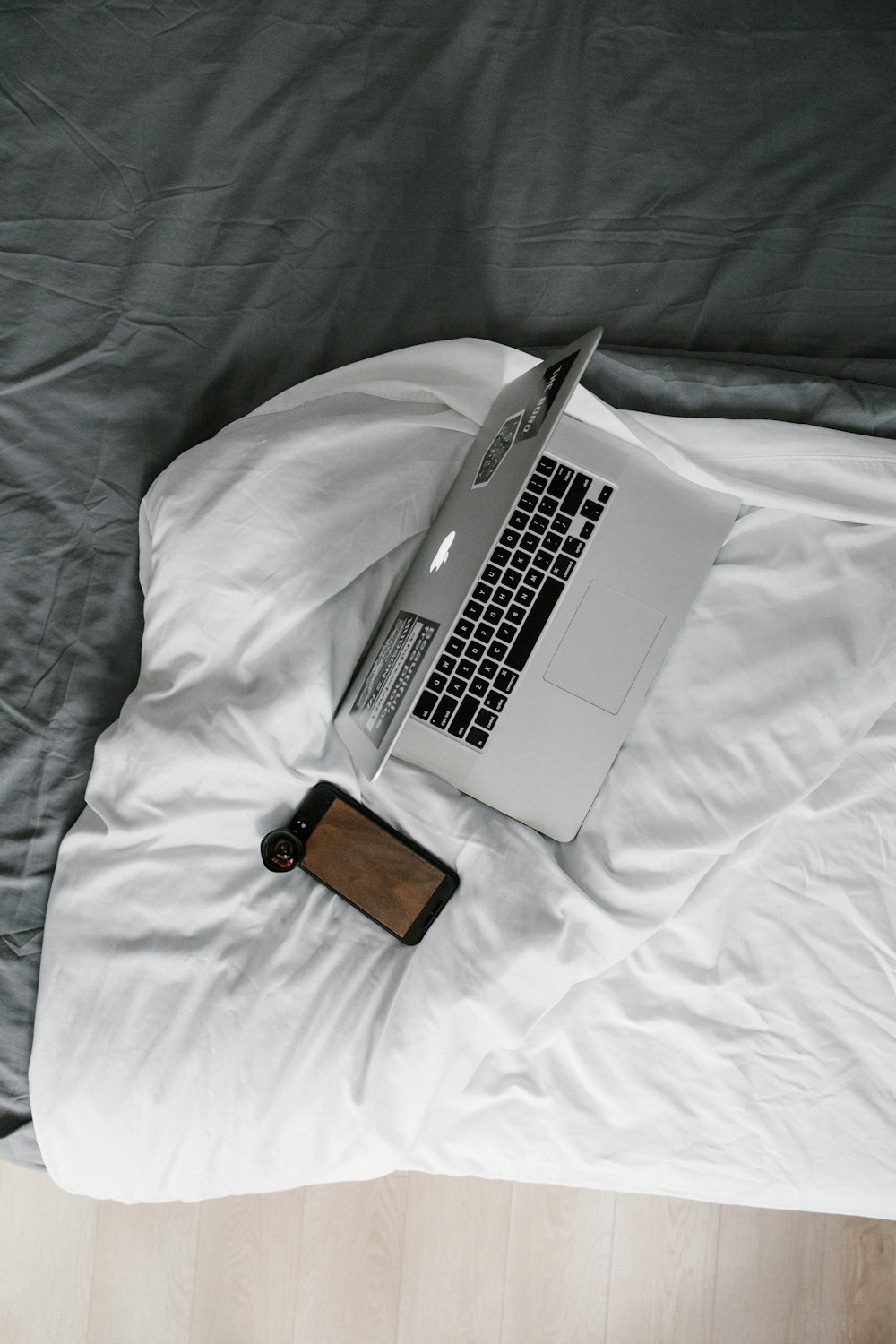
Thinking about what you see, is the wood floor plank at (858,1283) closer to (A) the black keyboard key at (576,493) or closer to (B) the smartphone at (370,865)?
(B) the smartphone at (370,865)

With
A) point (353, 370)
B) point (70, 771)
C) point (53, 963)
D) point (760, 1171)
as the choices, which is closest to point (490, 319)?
point (353, 370)

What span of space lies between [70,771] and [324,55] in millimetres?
886

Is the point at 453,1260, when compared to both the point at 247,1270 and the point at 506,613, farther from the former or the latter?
the point at 506,613

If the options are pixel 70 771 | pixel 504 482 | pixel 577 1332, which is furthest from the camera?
pixel 577 1332

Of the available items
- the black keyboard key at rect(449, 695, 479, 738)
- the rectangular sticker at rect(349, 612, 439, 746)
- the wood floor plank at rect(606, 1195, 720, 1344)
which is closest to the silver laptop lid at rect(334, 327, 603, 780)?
the rectangular sticker at rect(349, 612, 439, 746)

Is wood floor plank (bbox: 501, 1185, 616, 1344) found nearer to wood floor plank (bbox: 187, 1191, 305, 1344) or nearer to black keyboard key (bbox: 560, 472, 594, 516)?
wood floor plank (bbox: 187, 1191, 305, 1344)

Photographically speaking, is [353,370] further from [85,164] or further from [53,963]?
[53,963]

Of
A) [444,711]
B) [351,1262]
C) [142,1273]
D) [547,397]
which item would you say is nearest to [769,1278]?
[351,1262]

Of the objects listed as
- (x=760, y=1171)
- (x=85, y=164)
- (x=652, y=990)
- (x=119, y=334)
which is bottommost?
(x=760, y=1171)

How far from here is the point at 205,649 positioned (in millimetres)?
906

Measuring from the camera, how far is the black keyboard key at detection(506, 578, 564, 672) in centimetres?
92

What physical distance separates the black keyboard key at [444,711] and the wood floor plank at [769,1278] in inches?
34.3

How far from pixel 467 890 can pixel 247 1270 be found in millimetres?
731

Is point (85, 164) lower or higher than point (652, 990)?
higher
